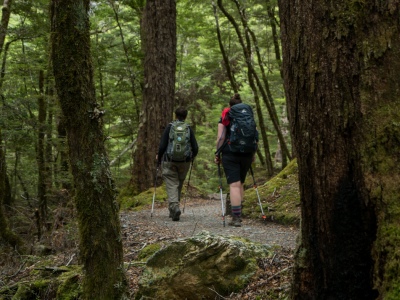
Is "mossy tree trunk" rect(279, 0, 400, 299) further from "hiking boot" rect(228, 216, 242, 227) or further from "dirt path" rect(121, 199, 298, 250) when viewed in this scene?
"hiking boot" rect(228, 216, 242, 227)

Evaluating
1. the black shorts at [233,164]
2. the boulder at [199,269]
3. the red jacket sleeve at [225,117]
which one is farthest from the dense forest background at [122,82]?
the boulder at [199,269]

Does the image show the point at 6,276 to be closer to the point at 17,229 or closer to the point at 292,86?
the point at 292,86

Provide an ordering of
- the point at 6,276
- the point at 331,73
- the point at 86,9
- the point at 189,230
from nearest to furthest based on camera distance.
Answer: the point at 331,73, the point at 86,9, the point at 6,276, the point at 189,230

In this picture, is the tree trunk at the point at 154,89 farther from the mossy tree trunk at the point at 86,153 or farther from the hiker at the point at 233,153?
the mossy tree trunk at the point at 86,153

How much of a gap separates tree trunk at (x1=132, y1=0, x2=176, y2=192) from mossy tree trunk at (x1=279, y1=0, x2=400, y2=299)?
9.58 m

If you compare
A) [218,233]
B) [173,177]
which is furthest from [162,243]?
[173,177]

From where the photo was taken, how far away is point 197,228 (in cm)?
764

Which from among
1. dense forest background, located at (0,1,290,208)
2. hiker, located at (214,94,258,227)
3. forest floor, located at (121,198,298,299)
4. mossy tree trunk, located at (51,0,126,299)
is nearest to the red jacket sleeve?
hiker, located at (214,94,258,227)

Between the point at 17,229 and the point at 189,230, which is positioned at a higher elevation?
the point at 189,230

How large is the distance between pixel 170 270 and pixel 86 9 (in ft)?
9.09

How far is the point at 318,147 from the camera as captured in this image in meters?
2.80

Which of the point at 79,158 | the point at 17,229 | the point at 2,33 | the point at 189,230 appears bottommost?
the point at 17,229

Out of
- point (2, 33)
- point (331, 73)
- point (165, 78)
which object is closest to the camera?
point (331, 73)

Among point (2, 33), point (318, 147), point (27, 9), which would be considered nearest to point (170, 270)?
point (318, 147)
